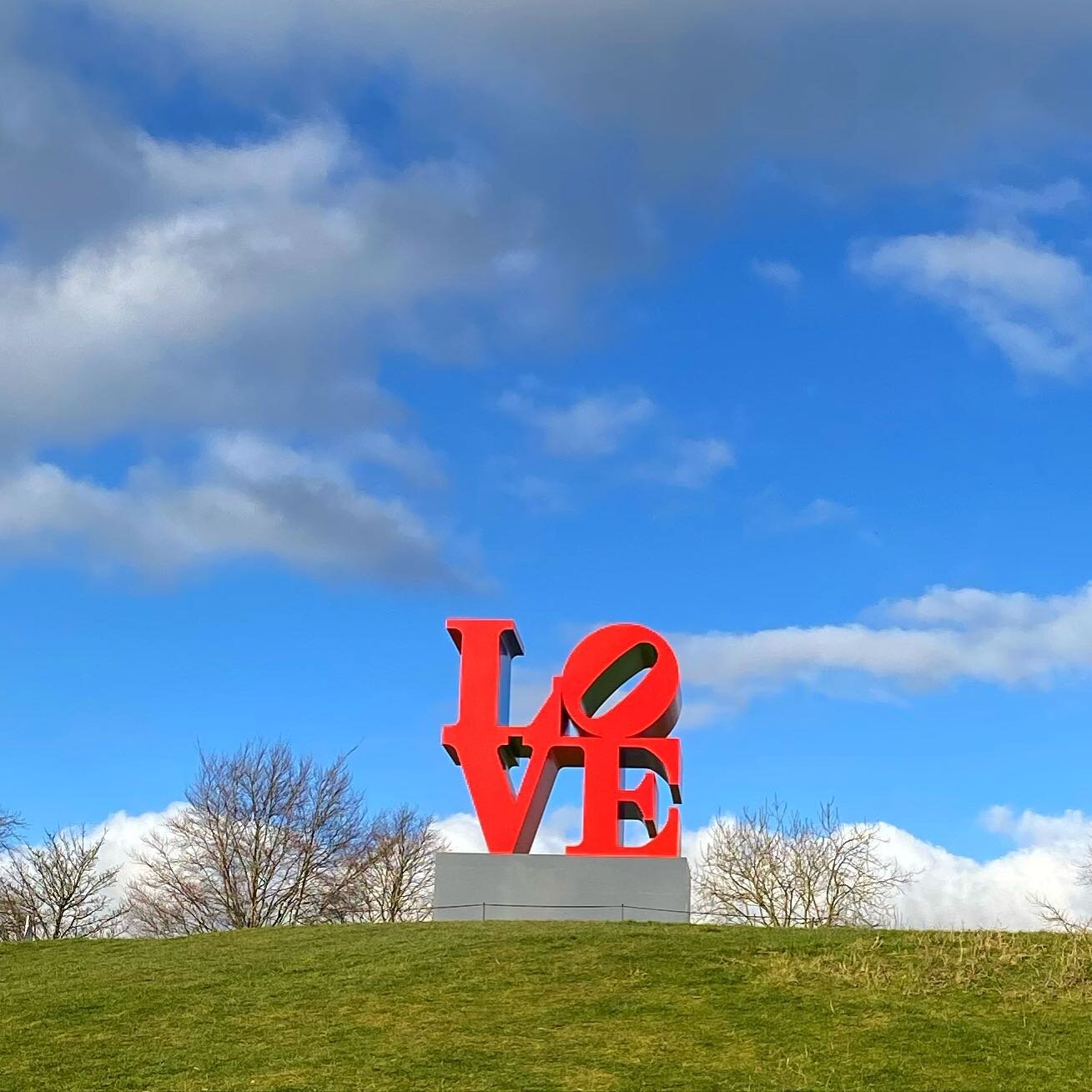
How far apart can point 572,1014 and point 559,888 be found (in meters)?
9.06

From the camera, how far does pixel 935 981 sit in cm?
2184

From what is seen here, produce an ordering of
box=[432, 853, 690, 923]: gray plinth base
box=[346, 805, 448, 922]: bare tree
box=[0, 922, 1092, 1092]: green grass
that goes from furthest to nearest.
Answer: box=[346, 805, 448, 922]: bare tree < box=[432, 853, 690, 923]: gray plinth base < box=[0, 922, 1092, 1092]: green grass

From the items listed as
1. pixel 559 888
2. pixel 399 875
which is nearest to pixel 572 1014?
pixel 559 888

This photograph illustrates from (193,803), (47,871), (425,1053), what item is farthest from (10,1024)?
(47,871)

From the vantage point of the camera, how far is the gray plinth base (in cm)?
2938

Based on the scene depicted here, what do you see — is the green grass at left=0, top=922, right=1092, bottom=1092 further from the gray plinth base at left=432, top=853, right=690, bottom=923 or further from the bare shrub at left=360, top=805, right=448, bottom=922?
the bare shrub at left=360, top=805, right=448, bottom=922

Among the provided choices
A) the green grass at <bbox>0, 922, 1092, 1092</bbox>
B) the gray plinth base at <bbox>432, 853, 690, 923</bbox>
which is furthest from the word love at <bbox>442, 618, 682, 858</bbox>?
the green grass at <bbox>0, 922, 1092, 1092</bbox>

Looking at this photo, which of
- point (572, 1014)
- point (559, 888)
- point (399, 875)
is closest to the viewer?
point (572, 1014)

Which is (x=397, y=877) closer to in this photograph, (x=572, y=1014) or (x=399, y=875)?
(x=399, y=875)

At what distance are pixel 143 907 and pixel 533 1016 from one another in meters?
40.4

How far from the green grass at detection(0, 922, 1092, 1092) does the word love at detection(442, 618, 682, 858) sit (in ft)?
10.2

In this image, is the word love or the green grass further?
Result: the word love

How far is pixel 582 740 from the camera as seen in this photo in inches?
1201

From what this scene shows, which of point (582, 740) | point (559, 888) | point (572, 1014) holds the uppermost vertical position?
point (582, 740)
